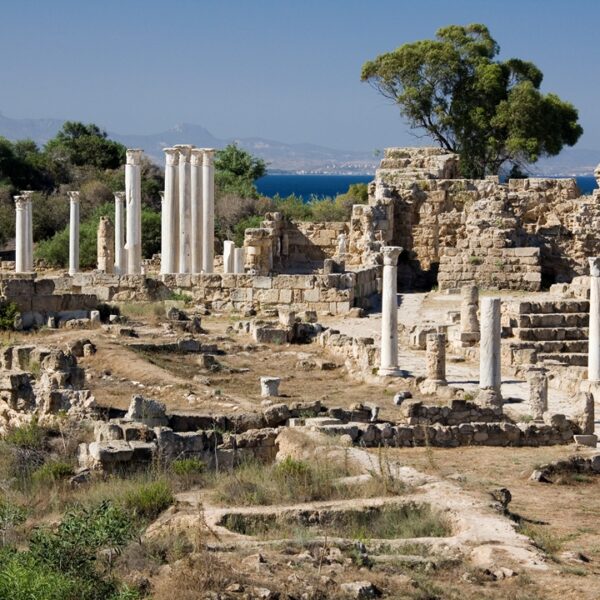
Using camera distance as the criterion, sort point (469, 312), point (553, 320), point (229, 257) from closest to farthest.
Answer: point (469, 312)
point (553, 320)
point (229, 257)

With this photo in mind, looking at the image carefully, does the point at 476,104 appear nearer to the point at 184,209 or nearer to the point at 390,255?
the point at 184,209

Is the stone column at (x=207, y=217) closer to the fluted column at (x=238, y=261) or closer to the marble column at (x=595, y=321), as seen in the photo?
the fluted column at (x=238, y=261)

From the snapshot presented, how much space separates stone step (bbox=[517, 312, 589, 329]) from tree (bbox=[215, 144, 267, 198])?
108 feet

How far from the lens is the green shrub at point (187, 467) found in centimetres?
1504

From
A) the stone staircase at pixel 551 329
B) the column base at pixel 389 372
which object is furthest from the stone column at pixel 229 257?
the column base at pixel 389 372

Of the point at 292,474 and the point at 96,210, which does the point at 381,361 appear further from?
the point at 96,210

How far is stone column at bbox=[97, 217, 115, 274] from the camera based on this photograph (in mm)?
42094

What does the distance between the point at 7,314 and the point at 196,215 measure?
34.3 ft

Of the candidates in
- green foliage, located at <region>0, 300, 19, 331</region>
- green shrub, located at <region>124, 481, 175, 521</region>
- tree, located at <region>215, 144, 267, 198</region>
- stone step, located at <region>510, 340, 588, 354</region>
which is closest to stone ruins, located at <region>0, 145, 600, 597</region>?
stone step, located at <region>510, 340, 588, 354</region>

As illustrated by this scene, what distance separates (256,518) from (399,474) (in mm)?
2254

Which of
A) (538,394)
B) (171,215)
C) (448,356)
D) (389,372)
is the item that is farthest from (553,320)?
(171,215)

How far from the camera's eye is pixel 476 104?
180 ft

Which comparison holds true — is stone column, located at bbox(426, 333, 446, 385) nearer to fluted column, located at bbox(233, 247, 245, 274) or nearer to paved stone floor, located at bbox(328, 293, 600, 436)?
paved stone floor, located at bbox(328, 293, 600, 436)

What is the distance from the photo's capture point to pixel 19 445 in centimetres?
1614
